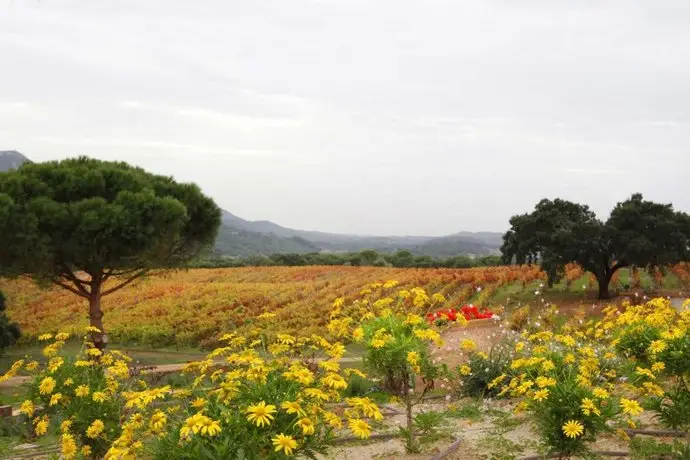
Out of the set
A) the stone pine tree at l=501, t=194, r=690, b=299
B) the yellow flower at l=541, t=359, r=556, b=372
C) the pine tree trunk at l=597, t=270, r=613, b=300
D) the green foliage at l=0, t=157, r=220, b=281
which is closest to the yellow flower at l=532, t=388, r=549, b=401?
the yellow flower at l=541, t=359, r=556, b=372

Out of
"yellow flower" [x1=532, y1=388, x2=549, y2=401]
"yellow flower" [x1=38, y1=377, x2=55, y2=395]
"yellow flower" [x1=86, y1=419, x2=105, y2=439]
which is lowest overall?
"yellow flower" [x1=86, y1=419, x2=105, y2=439]

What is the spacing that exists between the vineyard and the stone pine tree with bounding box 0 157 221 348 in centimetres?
199

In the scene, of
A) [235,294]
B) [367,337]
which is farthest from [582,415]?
[235,294]

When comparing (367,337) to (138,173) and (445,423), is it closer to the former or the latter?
(445,423)

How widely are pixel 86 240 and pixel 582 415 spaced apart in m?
13.1

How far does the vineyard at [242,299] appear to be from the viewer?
20.0m

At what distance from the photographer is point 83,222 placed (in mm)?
14484

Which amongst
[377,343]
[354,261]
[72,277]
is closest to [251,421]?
[377,343]

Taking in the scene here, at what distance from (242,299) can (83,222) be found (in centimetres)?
1016

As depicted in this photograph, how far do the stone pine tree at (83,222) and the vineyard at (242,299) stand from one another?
1.99 m

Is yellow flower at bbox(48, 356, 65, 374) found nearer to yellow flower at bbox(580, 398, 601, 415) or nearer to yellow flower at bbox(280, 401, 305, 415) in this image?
yellow flower at bbox(280, 401, 305, 415)

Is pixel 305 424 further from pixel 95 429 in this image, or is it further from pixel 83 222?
pixel 83 222

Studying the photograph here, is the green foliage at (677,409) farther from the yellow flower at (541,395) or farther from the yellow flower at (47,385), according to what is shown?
the yellow flower at (47,385)

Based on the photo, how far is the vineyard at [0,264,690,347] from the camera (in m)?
20.0
